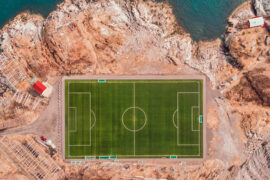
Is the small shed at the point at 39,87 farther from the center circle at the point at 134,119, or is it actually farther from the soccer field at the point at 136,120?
the center circle at the point at 134,119

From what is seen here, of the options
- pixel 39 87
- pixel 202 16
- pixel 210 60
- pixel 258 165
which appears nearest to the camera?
pixel 258 165

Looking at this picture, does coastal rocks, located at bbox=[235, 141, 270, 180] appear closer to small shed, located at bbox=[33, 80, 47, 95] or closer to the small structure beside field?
the small structure beside field

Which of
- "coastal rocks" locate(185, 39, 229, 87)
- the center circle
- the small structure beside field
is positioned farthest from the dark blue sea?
the small structure beside field

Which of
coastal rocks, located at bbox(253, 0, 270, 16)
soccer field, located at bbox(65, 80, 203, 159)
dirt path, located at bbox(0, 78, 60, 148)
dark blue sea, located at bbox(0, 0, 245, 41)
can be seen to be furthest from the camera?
dark blue sea, located at bbox(0, 0, 245, 41)

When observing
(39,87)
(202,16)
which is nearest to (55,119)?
(39,87)

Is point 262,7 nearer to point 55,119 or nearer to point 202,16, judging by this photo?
Answer: point 202,16

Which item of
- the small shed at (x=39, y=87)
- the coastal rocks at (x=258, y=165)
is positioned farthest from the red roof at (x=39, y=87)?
the coastal rocks at (x=258, y=165)
